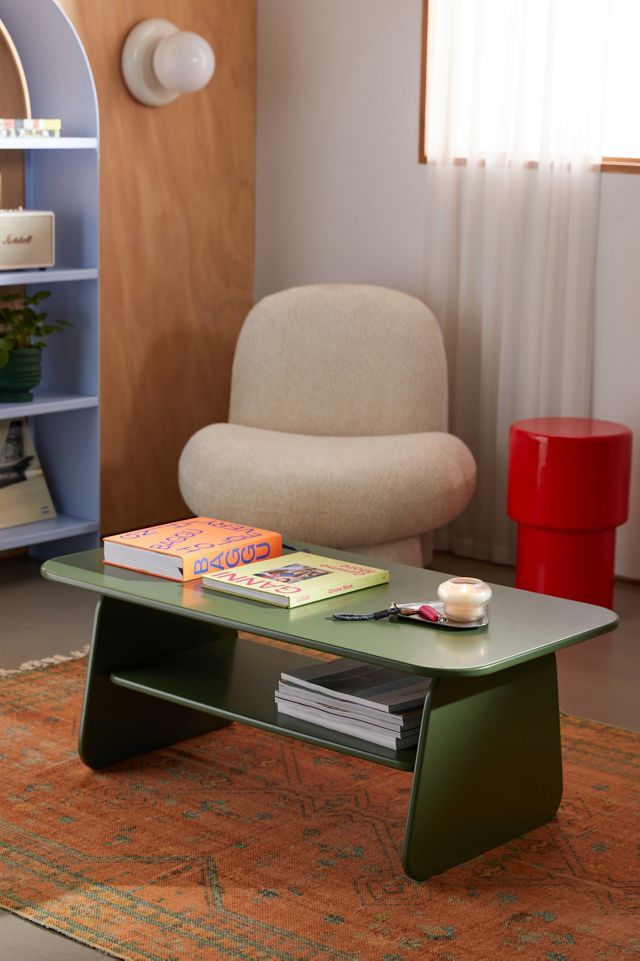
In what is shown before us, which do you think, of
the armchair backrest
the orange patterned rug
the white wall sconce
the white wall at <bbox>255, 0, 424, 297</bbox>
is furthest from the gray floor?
the white wall sconce

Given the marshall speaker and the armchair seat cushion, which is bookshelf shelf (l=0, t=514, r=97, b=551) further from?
the marshall speaker

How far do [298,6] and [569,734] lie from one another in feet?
9.74

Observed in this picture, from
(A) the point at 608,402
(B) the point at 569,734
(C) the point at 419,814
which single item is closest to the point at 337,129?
(A) the point at 608,402

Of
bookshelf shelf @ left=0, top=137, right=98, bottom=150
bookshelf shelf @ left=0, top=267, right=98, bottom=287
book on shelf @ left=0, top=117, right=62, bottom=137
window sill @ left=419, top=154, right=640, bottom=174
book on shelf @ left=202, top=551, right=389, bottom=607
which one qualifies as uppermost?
book on shelf @ left=0, top=117, right=62, bottom=137

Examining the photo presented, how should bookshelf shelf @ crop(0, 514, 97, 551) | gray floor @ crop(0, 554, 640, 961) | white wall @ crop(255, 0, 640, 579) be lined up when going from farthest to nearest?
white wall @ crop(255, 0, 640, 579)
bookshelf shelf @ crop(0, 514, 97, 551)
gray floor @ crop(0, 554, 640, 961)

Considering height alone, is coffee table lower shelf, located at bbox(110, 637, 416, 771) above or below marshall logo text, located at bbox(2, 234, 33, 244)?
below

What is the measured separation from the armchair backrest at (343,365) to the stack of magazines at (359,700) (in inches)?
70.3

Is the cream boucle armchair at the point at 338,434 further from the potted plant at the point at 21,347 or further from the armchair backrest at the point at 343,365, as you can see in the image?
the potted plant at the point at 21,347

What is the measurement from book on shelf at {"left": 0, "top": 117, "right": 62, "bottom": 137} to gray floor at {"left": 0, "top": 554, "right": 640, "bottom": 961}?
1.36 meters

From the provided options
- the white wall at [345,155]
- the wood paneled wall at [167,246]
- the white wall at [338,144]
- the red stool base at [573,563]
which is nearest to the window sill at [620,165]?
the white wall at [345,155]

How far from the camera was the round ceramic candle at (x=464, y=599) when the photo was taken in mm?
2357

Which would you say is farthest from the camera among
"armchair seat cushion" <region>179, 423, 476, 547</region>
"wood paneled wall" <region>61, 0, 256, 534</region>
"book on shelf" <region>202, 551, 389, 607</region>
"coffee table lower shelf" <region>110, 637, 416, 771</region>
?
"wood paneled wall" <region>61, 0, 256, 534</region>

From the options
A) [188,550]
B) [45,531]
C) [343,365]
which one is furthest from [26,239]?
[188,550]

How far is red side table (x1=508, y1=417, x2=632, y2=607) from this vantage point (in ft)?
12.7
